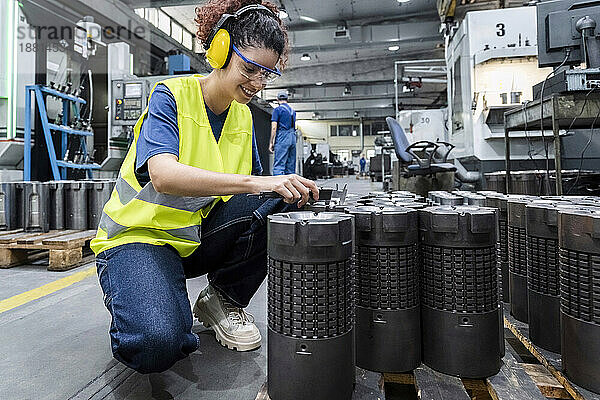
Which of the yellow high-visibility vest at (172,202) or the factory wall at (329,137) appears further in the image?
the factory wall at (329,137)

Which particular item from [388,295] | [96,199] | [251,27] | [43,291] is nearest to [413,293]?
[388,295]

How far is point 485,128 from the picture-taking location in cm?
551

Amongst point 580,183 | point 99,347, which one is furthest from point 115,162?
point 580,183

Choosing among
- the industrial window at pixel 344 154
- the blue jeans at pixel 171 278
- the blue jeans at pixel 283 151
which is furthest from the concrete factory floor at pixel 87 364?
the industrial window at pixel 344 154

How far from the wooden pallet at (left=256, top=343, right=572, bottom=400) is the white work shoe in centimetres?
37

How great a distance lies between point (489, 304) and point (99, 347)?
124 cm

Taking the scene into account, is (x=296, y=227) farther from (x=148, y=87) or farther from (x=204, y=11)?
(x=148, y=87)

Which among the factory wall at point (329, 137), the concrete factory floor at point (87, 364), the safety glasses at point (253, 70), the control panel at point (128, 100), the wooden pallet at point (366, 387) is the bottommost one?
the concrete factory floor at point (87, 364)

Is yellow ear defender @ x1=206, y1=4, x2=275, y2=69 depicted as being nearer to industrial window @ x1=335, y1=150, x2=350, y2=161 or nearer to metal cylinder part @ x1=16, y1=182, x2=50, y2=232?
metal cylinder part @ x1=16, y1=182, x2=50, y2=232

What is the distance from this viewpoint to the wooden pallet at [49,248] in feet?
8.34

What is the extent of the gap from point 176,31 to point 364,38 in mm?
5281

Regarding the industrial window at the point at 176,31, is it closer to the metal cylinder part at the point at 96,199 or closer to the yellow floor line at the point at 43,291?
the metal cylinder part at the point at 96,199

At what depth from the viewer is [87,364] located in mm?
1271

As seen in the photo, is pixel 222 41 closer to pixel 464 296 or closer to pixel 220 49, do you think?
pixel 220 49
